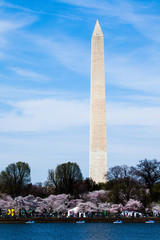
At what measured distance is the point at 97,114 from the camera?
299ft

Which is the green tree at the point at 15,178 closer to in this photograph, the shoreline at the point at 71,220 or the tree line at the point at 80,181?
the tree line at the point at 80,181

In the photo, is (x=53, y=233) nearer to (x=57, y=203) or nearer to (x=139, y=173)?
(x=57, y=203)

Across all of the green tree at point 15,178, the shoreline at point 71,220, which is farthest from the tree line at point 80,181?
the shoreline at point 71,220

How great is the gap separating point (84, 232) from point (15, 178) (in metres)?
32.6

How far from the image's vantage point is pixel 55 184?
9012cm

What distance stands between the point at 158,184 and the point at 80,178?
60.6ft

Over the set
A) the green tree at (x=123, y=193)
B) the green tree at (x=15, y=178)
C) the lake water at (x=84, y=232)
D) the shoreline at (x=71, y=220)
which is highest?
the green tree at (x=15, y=178)

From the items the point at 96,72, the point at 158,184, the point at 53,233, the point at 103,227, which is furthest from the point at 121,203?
the point at 96,72

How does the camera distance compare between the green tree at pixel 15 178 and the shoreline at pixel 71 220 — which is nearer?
the shoreline at pixel 71 220

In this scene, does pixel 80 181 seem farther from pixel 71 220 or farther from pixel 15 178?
pixel 71 220

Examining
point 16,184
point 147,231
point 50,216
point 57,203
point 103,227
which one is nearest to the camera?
point 147,231

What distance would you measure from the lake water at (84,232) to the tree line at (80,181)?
1020cm

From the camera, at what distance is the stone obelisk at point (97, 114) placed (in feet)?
296

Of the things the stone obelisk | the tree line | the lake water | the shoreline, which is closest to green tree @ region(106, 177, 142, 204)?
the tree line
